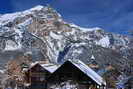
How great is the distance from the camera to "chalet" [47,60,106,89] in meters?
49.2

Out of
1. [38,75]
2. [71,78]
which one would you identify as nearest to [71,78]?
[71,78]

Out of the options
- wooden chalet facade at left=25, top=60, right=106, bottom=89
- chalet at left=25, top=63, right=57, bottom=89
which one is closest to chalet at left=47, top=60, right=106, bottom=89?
wooden chalet facade at left=25, top=60, right=106, bottom=89

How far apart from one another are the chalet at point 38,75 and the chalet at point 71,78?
467 inches

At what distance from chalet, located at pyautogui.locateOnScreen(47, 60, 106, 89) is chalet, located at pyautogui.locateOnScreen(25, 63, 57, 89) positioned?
467 inches

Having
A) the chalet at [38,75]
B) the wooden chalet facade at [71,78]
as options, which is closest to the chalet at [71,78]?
the wooden chalet facade at [71,78]

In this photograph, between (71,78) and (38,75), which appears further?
(38,75)

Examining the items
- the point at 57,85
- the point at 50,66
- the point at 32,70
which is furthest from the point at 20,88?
the point at 57,85

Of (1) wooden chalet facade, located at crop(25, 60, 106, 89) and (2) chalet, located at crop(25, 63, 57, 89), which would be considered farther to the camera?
(2) chalet, located at crop(25, 63, 57, 89)

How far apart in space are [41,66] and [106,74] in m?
33.6

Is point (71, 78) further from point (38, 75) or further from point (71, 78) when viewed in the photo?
point (38, 75)

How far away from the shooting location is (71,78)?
1992 inches

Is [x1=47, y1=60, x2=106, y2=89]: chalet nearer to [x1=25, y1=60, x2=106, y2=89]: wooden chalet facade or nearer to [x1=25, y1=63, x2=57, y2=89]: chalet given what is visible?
[x1=25, y1=60, x2=106, y2=89]: wooden chalet facade

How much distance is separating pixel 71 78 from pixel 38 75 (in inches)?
728

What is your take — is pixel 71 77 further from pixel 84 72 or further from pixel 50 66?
pixel 50 66
